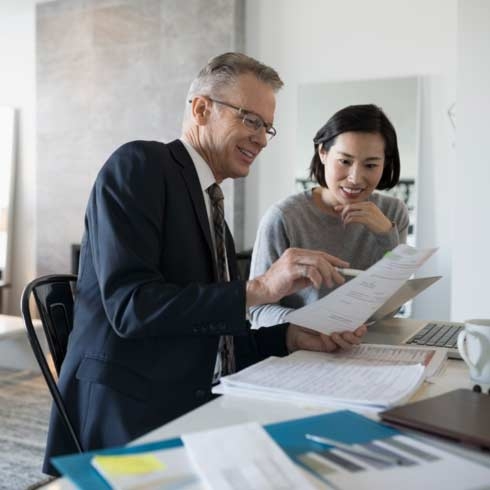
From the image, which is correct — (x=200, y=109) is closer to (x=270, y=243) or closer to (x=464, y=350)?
(x=270, y=243)

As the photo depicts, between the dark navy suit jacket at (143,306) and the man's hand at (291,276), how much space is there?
3 centimetres

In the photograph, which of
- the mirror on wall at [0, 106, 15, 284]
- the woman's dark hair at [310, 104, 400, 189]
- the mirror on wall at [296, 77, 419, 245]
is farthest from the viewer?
the mirror on wall at [0, 106, 15, 284]

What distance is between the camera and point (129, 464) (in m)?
0.66

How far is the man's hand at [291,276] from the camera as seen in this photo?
3.76 feet

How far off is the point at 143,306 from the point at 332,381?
0.36 m

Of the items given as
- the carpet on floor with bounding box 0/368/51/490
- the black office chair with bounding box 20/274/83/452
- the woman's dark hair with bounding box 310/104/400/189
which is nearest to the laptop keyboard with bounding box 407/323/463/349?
the woman's dark hair with bounding box 310/104/400/189

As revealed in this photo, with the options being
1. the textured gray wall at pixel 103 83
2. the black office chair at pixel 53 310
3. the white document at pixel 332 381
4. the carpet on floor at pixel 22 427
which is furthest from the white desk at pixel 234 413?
the textured gray wall at pixel 103 83

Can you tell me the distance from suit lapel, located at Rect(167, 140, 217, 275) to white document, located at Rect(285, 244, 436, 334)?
0.84 feet

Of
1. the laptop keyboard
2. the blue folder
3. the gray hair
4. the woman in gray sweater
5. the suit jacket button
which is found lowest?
the suit jacket button

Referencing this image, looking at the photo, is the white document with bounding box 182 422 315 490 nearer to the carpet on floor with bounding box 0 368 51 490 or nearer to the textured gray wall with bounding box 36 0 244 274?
the carpet on floor with bounding box 0 368 51 490

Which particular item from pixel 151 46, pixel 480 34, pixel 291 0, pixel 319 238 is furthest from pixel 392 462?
pixel 151 46

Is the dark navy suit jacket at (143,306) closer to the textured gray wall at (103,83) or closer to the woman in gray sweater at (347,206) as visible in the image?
the woman in gray sweater at (347,206)

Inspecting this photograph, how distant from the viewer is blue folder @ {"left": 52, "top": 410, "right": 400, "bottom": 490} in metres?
0.62

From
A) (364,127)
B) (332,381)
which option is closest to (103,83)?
(364,127)
